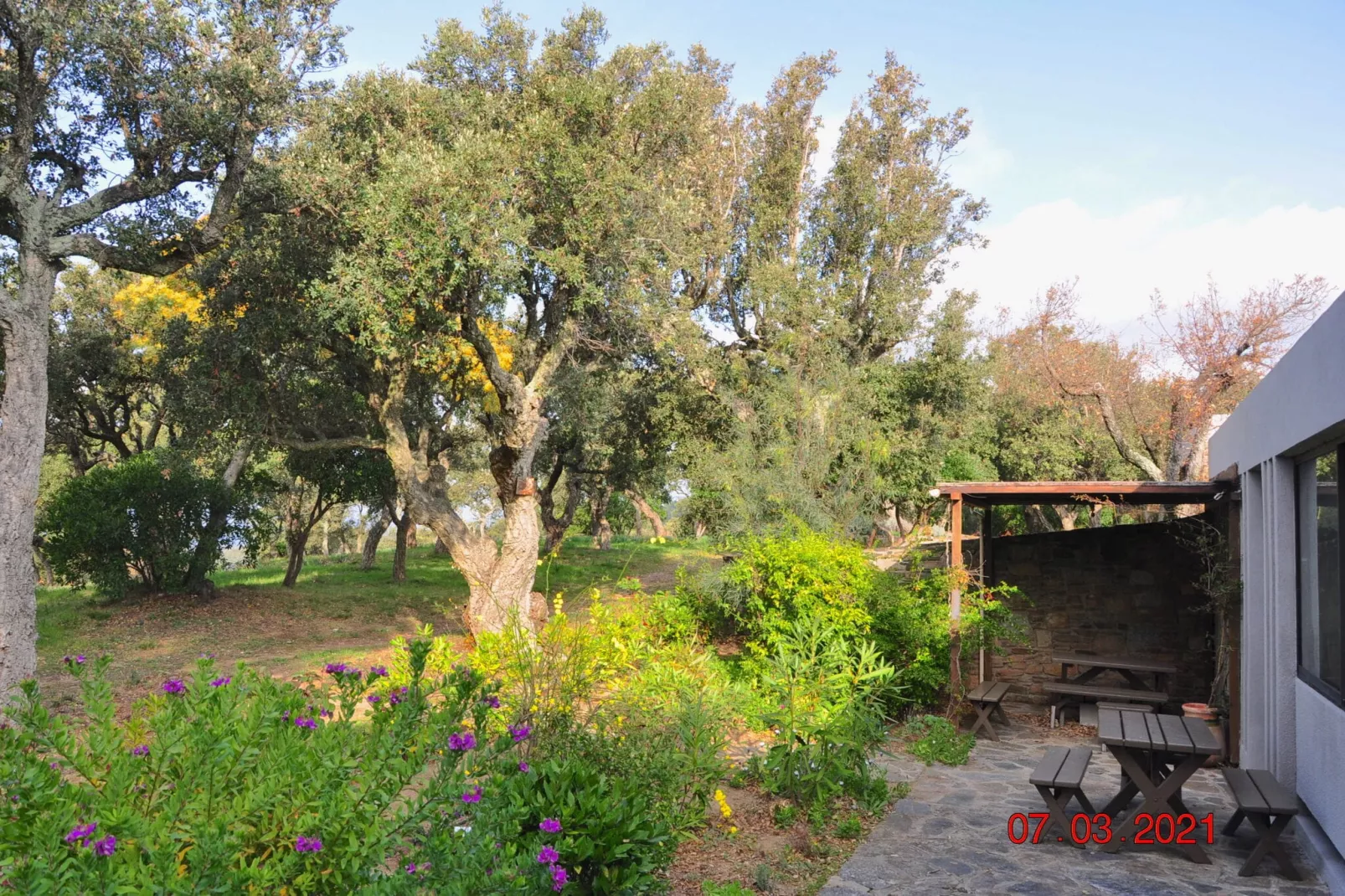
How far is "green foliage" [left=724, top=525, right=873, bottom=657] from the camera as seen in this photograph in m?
8.88

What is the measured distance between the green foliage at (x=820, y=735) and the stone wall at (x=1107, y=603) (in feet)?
16.3

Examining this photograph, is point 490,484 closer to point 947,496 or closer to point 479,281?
point 479,281

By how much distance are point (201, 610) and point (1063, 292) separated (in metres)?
18.6

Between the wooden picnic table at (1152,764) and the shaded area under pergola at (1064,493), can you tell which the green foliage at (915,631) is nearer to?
the shaded area under pergola at (1064,493)

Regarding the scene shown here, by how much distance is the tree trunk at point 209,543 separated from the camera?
14.6 metres

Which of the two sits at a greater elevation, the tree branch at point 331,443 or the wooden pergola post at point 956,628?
the tree branch at point 331,443

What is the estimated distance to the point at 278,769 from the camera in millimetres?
2732

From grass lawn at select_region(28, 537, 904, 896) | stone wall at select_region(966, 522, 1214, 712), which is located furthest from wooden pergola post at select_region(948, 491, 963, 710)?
grass lawn at select_region(28, 537, 904, 896)

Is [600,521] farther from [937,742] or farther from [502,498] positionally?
[937,742]

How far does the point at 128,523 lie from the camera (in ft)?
44.9

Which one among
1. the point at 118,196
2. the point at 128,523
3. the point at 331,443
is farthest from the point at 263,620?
the point at 118,196

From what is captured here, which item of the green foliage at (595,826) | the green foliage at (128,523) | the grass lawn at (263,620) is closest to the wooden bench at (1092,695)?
the grass lawn at (263,620)

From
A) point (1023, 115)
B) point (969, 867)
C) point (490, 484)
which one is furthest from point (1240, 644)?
point (490, 484)

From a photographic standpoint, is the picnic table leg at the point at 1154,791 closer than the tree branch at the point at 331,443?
Yes
